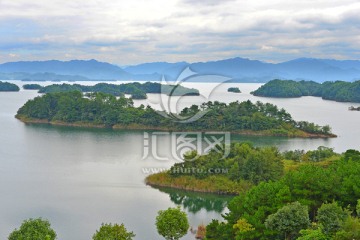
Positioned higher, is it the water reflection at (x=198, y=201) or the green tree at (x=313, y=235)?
the green tree at (x=313, y=235)

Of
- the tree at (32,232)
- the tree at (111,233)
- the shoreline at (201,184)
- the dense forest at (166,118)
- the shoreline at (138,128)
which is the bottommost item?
the shoreline at (201,184)

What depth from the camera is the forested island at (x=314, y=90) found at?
241 feet

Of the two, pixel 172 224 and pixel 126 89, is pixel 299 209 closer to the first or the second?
pixel 172 224

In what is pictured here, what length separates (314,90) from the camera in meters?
88.2

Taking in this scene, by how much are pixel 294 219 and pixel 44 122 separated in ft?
125

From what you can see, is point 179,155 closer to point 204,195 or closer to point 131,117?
point 204,195

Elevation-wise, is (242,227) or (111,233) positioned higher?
(242,227)

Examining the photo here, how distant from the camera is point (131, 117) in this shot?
41344mm

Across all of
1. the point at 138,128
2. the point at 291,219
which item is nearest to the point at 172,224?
the point at 291,219

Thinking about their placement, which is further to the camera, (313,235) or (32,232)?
(32,232)

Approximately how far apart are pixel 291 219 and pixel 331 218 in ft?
2.85

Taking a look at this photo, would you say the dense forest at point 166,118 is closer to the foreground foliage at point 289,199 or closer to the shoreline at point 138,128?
the shoreline at point 138,128

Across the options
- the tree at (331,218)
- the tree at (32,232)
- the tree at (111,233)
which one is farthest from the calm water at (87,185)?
the tree at (331,218)

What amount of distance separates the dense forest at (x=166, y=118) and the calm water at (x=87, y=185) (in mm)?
2949
